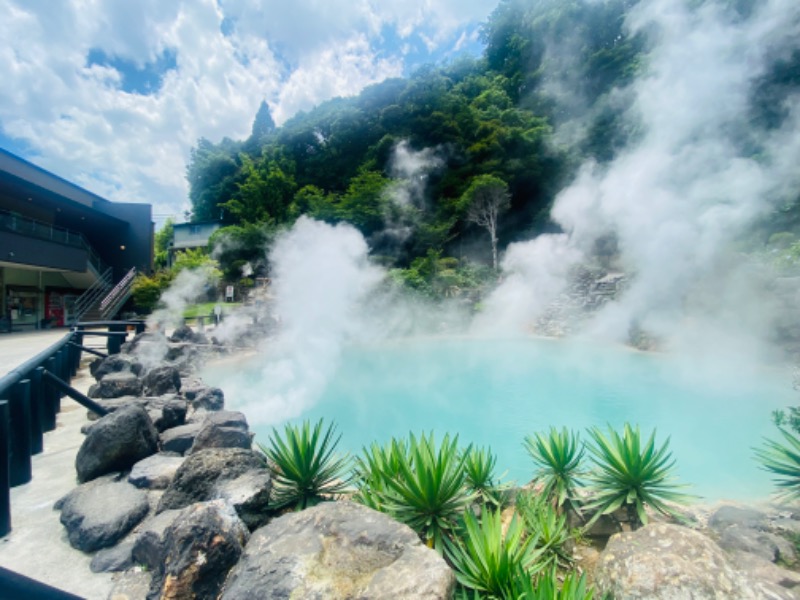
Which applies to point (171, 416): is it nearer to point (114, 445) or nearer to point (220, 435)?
point (114, 445)

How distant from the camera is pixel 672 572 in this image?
1876 millimetres

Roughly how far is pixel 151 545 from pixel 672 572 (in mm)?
2836

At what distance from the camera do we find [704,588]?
5.90 ft

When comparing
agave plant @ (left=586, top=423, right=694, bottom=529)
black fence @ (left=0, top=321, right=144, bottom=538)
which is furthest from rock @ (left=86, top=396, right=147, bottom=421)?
agave plant @ (left=586, top=423, right=694, bottom=529)

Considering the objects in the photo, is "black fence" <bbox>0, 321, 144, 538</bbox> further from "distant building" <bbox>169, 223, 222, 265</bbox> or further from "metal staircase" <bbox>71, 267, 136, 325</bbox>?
"distant building" <bbox>169, 223, 222, 265</bbox>

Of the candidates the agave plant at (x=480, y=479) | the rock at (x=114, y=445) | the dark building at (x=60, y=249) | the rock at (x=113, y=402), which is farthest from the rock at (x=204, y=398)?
the dark building at (x=60, y=249)

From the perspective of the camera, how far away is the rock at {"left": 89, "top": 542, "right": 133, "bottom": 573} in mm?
2242

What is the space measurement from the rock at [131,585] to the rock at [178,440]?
1.80 meters

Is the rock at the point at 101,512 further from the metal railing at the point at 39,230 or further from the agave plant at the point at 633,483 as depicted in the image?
the metal railing at the point at 39,230

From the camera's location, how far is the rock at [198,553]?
181 cm

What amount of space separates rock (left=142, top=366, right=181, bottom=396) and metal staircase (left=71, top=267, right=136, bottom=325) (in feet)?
44.1

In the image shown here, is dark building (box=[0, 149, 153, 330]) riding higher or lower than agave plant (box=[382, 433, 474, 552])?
higher

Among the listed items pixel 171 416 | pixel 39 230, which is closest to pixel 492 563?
pixel 171 416

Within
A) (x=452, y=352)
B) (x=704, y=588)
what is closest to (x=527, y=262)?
(x=452, y=352)
